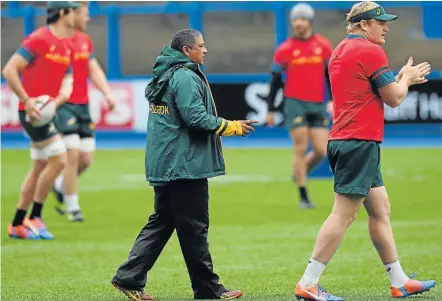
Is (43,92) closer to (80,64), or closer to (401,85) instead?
(80,64)

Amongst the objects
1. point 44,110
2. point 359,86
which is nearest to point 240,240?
point 44,110

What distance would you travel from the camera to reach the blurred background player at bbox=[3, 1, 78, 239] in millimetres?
12281

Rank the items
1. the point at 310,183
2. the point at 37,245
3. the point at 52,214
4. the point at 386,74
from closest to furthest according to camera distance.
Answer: the point at 386,74 < the point at 37,245 < the point at 52,214 < the point at 310,183

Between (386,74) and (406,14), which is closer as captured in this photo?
(386,74)

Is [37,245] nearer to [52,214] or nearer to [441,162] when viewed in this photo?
[52,214]

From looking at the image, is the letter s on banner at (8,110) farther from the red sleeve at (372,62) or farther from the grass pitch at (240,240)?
the red sleeve at (372,62)

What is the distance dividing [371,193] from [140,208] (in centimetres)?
686

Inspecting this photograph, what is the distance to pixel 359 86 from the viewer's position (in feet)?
27.1

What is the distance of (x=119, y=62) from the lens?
956 inches

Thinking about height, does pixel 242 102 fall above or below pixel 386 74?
below

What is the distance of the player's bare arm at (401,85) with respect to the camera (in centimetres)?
820

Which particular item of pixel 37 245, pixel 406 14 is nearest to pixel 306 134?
pixel 37 245

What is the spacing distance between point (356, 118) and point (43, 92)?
16.1 ft

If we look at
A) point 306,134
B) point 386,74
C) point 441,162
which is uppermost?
point 386,74
